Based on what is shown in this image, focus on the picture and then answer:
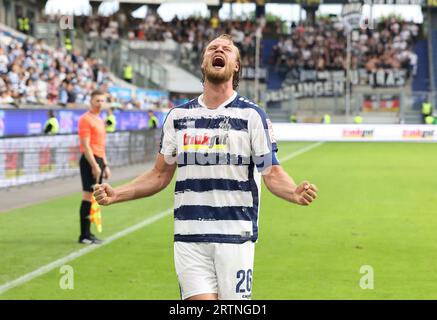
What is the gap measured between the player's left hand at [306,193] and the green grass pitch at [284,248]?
15.9 feet

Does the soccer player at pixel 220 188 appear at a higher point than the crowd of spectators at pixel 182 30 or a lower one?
lower

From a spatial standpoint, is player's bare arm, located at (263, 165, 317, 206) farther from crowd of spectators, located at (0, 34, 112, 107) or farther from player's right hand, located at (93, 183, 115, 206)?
crowd of spectators, located at (0, 34, 112, 107)

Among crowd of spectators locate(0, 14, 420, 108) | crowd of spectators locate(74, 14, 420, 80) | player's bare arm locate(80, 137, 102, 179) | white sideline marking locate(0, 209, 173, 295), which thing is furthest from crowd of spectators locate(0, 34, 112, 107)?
crowd of spectators locate(74, 14, 420, 80)

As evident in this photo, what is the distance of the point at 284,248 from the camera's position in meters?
14.5

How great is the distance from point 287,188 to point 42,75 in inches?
1236

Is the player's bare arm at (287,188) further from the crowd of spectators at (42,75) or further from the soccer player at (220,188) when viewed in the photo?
the crowd of spectators at (42,75)

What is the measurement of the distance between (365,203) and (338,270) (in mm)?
9103

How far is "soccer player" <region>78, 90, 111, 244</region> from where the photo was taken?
47.5ft

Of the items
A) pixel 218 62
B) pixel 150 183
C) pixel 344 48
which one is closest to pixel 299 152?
pixel 344 48

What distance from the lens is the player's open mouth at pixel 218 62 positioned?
19.4ft

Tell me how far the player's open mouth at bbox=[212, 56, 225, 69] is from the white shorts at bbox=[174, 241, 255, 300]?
106 cm

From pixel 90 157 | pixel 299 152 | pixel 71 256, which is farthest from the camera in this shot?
pixel 299 152

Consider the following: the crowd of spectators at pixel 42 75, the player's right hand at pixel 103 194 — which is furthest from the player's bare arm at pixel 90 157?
the crowd of spectators at pixel 42 75

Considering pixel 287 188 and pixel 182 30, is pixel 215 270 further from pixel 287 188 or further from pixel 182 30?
pixel 182 30
